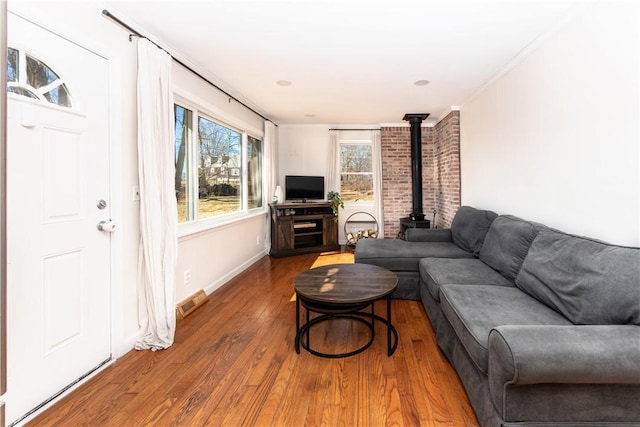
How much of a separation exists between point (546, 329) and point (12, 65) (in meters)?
2.77

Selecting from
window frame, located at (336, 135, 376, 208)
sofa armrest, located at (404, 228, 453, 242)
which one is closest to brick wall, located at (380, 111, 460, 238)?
window frame, located at (336, 135, 376, 208)

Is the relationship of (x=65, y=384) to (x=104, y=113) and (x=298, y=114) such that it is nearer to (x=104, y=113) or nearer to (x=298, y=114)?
(x=104, y=113)

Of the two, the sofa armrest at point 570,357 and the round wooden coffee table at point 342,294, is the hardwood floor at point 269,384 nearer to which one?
the round wooden coffee table at point 342,294

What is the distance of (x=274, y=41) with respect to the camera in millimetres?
2398

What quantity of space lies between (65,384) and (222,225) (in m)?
1.98

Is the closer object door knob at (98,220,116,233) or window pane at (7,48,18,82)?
window pane at (7,48,18,82)

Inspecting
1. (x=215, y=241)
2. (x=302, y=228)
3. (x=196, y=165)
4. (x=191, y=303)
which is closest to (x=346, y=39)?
(x=196, y=165)

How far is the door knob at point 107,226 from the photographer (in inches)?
74.3

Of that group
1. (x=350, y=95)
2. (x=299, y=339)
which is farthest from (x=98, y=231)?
(x=350, y=95)

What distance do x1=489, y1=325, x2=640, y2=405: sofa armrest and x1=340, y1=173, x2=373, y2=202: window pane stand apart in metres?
4.75

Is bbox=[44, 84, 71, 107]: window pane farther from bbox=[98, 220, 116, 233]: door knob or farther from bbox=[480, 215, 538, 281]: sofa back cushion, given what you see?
bbox=[480, 215, 538, 281]: sofa back cushion

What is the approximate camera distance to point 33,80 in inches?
60.1

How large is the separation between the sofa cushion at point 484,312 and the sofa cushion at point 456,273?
18 centimetres

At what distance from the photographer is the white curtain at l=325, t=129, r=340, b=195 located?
5648 mm
